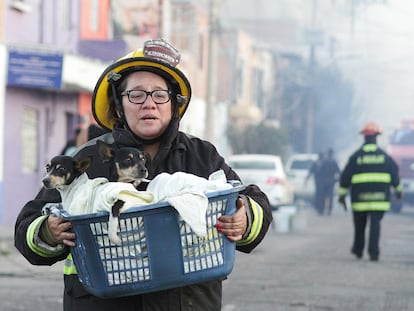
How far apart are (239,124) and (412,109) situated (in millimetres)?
50454

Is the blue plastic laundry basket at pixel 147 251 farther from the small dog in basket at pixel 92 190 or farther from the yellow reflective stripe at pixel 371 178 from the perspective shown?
the yellow reflective stripe at pixel 371 178

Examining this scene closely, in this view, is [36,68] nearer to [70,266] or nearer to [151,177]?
[70,266]

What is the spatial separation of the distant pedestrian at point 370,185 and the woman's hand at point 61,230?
11.3 m

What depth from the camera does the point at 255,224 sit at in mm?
4195

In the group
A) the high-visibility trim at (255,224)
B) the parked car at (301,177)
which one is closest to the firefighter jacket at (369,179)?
the high-visibility trim at (255,224)

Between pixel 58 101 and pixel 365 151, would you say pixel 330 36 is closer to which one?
pixel 58 101

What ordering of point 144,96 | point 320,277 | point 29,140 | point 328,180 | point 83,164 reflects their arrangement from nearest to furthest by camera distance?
point 83,164, point 144,96, point 320,277, point 29,140, point 328,180

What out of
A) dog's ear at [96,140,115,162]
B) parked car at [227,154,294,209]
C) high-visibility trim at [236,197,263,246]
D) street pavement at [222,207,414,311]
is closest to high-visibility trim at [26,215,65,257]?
dog's ear at [96,140,115,162]

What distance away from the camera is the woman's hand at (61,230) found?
402cm

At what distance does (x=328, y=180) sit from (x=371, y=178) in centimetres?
1668

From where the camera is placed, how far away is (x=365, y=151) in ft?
50.1

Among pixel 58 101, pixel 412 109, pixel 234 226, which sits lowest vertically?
pixel 412 109

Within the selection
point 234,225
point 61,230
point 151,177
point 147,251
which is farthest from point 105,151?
point 234,225

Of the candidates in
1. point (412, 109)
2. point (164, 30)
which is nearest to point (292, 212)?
point (164, 30)
